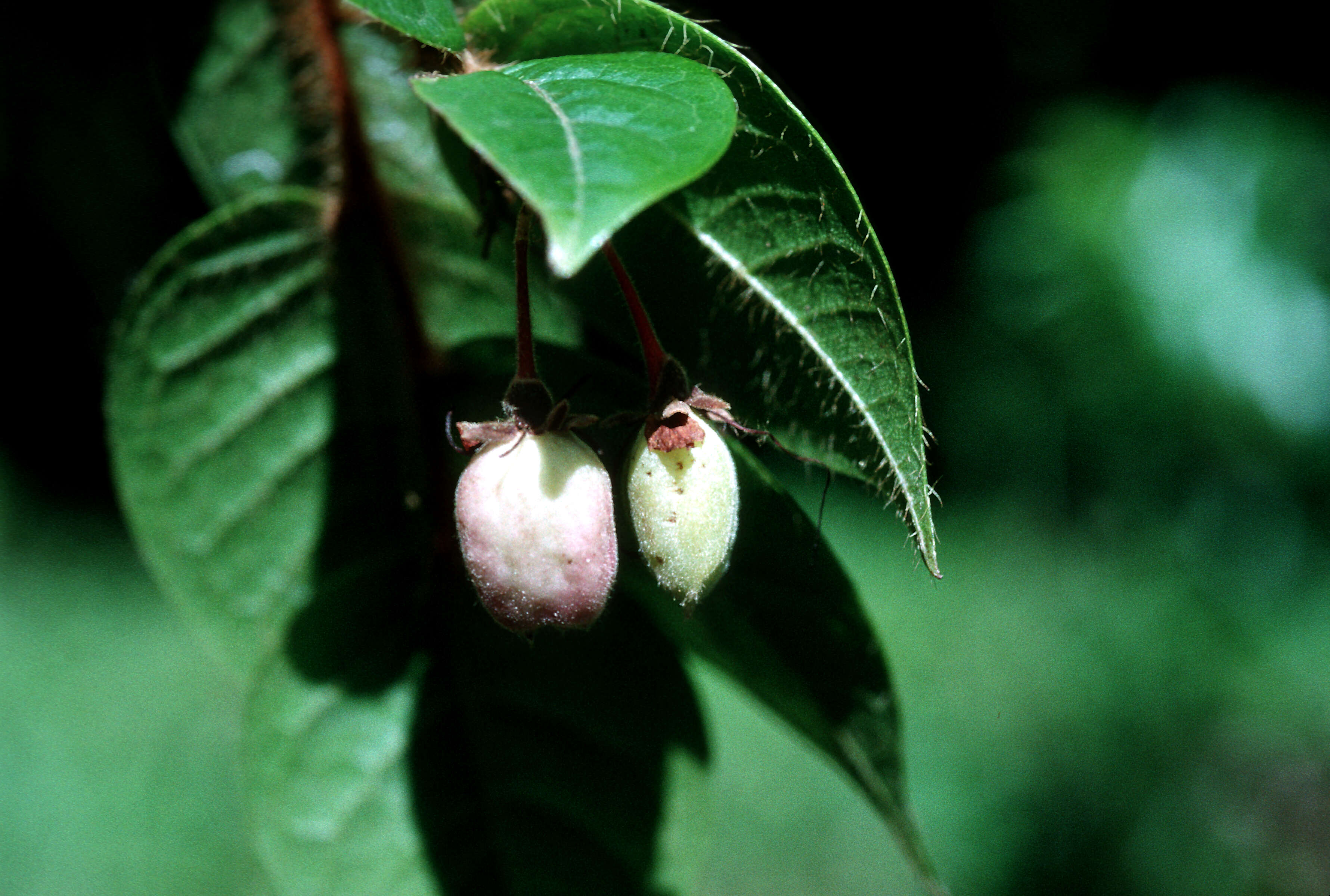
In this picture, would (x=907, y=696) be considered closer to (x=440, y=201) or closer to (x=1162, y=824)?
(x=1162, y=824)

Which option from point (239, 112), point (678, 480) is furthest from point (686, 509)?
point (239, 112)

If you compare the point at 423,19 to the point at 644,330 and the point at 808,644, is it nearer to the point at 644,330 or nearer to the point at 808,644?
the point at 644,330

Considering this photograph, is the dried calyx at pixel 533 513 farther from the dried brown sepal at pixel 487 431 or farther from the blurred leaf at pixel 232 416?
the blurred leaf at pixel 232 416

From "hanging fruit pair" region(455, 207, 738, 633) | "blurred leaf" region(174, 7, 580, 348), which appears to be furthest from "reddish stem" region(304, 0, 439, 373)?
"hanging fruit pair" region(455, 207, 738, 633)

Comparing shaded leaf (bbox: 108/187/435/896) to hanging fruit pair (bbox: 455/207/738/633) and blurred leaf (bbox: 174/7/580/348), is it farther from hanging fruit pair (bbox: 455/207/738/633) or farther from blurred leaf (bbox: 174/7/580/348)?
hanging fruit pair (bbox: 455/207/738/633)

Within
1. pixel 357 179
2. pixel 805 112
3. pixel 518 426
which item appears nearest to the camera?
pixel 518 426
